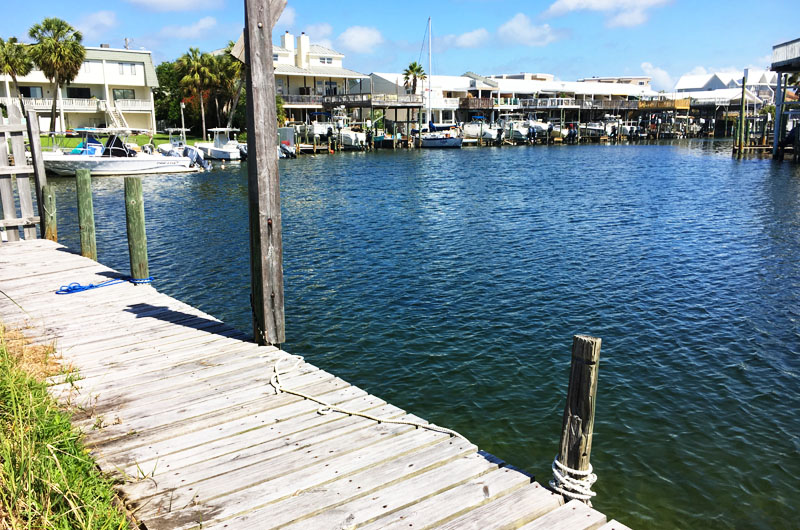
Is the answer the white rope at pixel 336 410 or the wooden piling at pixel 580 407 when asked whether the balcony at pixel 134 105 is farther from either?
the wooden piling at pixel 580 407

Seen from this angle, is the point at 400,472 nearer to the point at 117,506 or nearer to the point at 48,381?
the point at 117,506

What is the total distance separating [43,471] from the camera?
3.92 m

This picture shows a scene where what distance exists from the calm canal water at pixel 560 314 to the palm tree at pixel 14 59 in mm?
28072

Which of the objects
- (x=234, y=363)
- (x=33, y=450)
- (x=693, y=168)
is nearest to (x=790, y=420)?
(x=234, y=363)

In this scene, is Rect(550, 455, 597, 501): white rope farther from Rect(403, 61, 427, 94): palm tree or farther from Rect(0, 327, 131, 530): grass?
Rect(403, 61, 427, 94): palm tree

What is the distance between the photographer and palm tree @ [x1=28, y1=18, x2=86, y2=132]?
47.3 meters

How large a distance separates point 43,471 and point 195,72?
199 ft

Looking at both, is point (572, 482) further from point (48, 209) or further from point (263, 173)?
point (48, 209)

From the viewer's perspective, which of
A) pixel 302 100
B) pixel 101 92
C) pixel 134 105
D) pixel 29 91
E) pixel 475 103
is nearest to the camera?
pixel 29 91

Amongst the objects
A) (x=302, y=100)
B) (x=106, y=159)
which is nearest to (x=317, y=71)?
(x=302, y=100)

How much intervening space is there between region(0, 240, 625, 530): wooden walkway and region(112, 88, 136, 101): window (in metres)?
59.6

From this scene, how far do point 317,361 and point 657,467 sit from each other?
17.6 ft

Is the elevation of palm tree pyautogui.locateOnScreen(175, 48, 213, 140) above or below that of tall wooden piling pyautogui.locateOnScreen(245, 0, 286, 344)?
above

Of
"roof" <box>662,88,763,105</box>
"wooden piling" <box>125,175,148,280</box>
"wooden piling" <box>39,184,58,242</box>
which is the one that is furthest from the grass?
"roof" <box>662,88,763,105</box>
